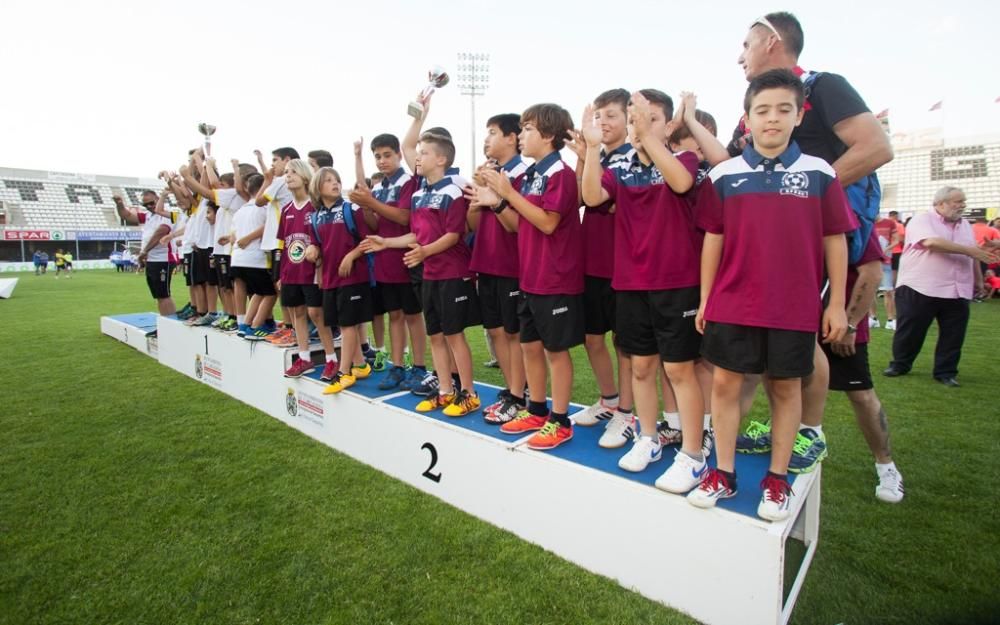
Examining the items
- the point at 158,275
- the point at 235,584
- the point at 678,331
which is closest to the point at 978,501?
the point at 678,331

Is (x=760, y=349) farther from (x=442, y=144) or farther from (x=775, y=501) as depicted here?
(x=442, y=144)

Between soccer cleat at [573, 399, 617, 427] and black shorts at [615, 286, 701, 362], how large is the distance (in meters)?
0.88

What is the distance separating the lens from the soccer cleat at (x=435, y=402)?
141 inches

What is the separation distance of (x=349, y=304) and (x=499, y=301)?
4.66ft

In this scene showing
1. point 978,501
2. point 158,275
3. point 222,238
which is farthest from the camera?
point 158,275

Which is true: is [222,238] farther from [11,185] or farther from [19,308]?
[11,185]

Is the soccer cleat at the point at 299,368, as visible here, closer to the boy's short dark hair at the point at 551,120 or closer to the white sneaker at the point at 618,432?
the white sneaker at the point at 618,432

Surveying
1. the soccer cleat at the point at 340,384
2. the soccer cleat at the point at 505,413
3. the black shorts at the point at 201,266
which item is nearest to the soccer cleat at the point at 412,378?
the soccer cleat at the point at 340,384

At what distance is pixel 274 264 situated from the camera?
5672mm

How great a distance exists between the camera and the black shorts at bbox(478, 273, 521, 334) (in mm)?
3385

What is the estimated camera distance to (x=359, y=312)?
4.32m

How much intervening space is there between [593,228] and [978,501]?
2.63 m

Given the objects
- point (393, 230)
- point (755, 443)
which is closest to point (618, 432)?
point (755, 443)

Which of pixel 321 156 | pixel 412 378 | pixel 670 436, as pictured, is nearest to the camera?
pixel 670 436
